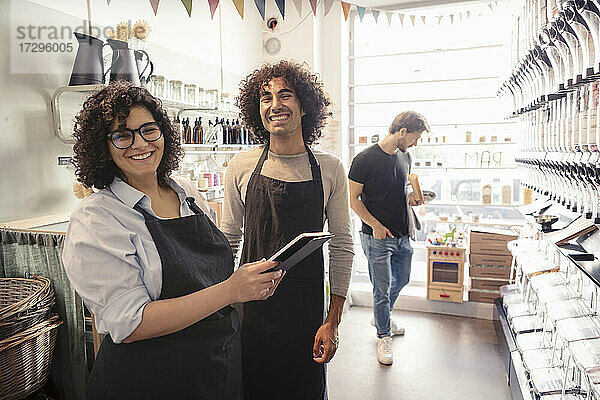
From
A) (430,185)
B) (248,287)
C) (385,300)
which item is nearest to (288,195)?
(248,287)

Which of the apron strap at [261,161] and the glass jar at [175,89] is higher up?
the glass jar at [175,89]

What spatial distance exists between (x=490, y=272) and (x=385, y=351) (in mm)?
1450

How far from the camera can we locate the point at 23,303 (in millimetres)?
2004

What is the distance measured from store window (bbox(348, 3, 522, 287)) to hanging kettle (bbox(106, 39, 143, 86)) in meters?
3.11

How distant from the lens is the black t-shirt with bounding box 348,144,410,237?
11.4 feet

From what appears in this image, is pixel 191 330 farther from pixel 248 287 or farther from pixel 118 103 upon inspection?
pixel 118 103

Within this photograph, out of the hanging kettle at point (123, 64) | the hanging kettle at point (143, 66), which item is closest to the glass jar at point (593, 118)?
the hanging kettle at point (123, 64)

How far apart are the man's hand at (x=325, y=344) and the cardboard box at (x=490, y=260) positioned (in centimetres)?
298

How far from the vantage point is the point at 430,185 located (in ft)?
17.0

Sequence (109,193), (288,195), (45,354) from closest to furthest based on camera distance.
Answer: (109,193)
(288,195)
(45,354)

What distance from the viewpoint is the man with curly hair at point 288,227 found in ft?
5.82

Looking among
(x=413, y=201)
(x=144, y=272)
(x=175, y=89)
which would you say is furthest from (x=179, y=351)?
(x=413, y=201)

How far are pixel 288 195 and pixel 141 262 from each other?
26.6 inches

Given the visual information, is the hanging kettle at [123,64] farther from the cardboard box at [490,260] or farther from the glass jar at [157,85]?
the cardboard box at [490,260]
